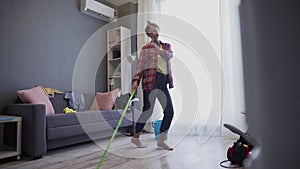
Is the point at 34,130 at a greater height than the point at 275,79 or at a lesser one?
lesser

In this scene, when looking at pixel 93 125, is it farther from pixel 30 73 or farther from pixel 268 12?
pixel 268 12

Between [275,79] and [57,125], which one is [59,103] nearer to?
[57,125]

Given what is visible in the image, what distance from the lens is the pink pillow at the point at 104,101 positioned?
2785 mm

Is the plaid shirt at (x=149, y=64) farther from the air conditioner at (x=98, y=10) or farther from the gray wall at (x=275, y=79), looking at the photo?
the gray wall at (x=275, y=79)

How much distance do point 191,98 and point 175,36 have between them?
3.10 ft

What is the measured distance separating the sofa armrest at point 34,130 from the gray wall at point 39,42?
68 cm

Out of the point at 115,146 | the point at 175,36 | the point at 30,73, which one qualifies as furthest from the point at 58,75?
the point at 175,36

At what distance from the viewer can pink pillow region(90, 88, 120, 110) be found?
279 centimetres

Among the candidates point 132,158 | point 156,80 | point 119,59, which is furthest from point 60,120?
point 119,59

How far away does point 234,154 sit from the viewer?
4.86ft

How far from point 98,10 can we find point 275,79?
3.42 metres

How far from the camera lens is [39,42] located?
268cm

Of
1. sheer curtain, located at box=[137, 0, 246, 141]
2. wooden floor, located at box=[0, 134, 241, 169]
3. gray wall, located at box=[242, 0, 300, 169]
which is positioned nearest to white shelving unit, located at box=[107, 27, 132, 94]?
sheer curtain, located at box=[137, 0, 246, 141]

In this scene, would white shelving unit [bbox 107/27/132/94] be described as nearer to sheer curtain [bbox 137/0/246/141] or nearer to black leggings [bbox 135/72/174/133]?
sheer curtain [bbox 137/0/246/141]
